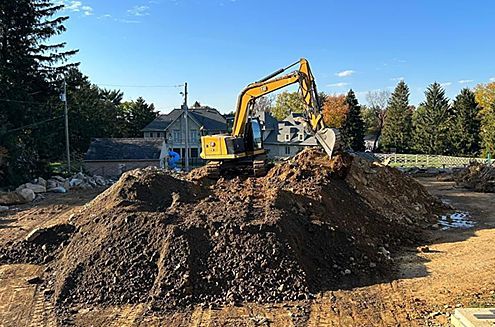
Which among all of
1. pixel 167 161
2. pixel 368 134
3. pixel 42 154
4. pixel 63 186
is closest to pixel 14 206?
pixel 63 186

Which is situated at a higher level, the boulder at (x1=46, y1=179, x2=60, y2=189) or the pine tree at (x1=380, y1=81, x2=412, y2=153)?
the pine tree at (x1=380, y1=81, x2=412, y2=153)

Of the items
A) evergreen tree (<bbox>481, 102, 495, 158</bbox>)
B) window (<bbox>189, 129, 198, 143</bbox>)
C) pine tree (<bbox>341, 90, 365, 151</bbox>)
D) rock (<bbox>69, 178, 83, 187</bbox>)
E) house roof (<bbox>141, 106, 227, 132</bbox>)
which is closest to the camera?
rock (<bbox>69, 178, 83, 187</bbox>)

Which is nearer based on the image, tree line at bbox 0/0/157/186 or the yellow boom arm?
the yellow boom arm

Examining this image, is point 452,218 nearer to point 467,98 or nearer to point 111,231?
point 111,231

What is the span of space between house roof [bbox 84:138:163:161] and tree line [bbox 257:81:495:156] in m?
16.2

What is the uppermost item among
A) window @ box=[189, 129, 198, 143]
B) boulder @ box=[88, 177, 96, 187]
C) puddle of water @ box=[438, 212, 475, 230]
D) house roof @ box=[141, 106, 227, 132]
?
house roof @ box=[141, 106, 227, 132]

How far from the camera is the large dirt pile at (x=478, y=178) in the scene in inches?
775

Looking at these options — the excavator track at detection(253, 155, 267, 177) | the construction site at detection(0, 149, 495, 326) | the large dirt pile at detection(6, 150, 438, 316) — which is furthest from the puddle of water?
the excavator track at detection(253, 155, 267, 177)

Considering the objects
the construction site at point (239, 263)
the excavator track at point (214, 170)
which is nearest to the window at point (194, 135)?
the excavator track at point (214, 170)

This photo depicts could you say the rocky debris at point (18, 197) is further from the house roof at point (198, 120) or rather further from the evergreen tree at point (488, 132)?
the evergreen tree at point (488, 132)

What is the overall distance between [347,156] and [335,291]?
574cm

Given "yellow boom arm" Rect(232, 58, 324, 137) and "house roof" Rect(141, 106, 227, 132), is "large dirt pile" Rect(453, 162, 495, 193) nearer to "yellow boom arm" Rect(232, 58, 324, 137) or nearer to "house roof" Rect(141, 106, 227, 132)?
"yellow boom arm" Rect(232, 58, 324, 137)

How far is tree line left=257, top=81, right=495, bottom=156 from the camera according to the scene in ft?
133

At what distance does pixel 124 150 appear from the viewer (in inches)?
1226
